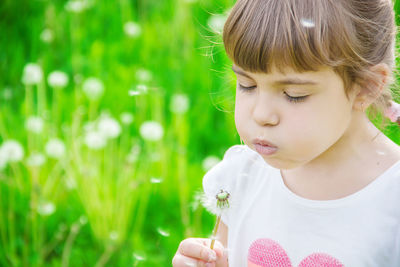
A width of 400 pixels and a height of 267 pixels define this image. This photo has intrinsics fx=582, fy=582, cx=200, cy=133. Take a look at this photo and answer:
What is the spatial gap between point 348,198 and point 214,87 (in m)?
1.34

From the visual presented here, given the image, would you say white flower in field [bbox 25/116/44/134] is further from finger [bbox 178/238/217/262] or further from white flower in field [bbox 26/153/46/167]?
finger [bbox 178/238/217/262]

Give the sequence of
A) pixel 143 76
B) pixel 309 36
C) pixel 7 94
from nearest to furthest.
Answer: pixel 309 36 → pixel 143 76 → pixel 7 94

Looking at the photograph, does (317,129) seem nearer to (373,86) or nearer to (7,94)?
(373,86)

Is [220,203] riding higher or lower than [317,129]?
lower

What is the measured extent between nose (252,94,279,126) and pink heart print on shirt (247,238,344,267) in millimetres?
262

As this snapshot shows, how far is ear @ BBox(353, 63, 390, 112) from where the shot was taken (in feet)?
3.22

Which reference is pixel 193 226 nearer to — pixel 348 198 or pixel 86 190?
pixel 86 190

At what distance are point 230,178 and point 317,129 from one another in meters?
0.31

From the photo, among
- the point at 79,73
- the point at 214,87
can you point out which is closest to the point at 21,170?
the point at 79,73

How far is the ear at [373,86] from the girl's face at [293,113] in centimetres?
3

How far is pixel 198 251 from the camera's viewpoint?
1081 mm

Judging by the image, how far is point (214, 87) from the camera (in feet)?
7.53

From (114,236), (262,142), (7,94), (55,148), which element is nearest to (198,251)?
(262,142)

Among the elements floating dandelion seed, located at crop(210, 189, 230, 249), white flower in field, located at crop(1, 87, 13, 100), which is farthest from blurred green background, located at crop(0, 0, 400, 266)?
floating dandelion seed, located at crop(210, 189, 230, 249)
